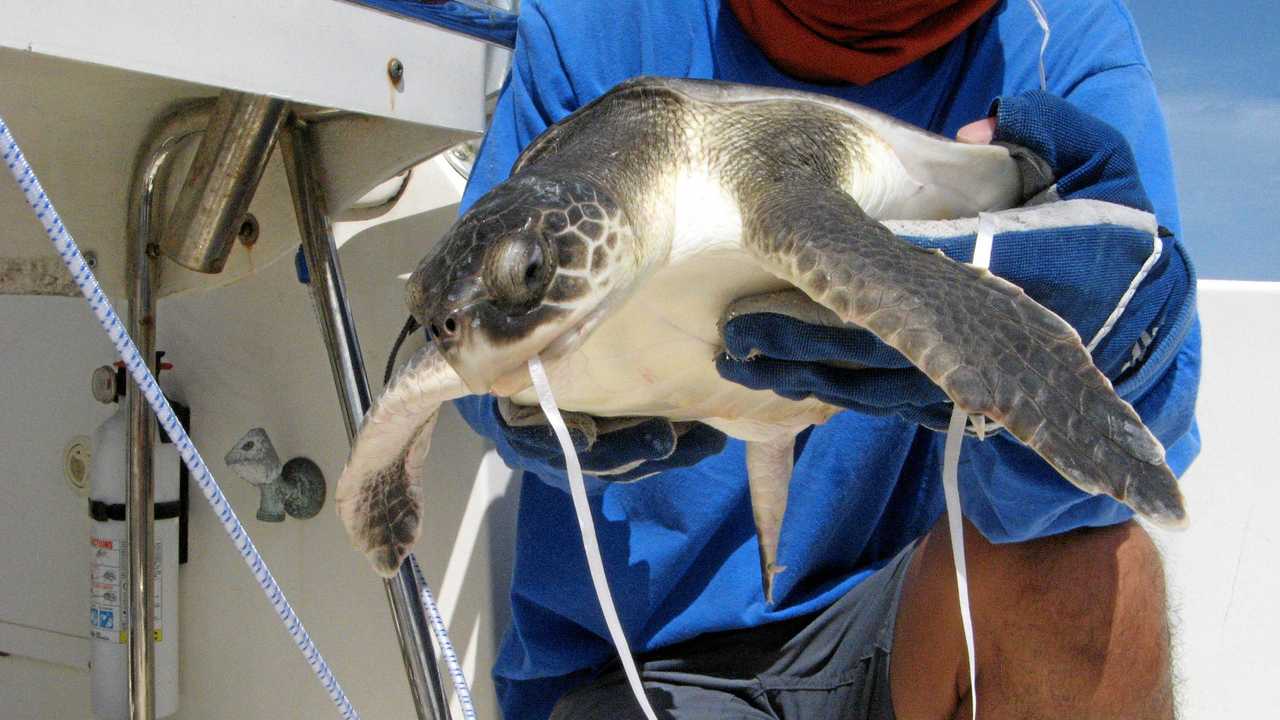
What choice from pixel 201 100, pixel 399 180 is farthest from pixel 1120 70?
pixel 201 100

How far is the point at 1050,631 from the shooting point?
1.22m

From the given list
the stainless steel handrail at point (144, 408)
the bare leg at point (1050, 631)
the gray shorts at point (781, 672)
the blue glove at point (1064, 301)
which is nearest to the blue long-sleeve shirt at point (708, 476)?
the gray shorts at point (781, 672)

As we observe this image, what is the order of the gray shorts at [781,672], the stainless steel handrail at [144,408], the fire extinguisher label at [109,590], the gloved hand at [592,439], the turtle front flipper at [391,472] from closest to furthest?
1. the turtle front flipper at [391,472]
2. the gloved hand at [592,439]
3. the gray shorts at [781,672]
4. the stainless steel handrail at [144,408]
5. the fire extinguisher label at [109,590]

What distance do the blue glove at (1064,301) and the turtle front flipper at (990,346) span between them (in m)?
0.10

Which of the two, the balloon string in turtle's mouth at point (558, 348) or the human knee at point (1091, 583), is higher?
the balloon string in turtle's mouth at point (558, 348)

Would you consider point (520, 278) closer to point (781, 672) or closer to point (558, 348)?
point (558, 348)

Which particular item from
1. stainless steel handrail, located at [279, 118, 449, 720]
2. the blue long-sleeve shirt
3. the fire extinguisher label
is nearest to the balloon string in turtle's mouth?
the blue long-sleeve shirt

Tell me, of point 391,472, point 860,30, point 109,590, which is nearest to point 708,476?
point 391,472

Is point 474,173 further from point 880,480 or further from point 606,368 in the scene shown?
point 880,480

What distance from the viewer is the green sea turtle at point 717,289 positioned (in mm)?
736

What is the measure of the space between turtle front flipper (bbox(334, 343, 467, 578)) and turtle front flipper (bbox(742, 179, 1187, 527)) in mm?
404

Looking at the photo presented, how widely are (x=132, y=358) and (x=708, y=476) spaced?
0.83 metres

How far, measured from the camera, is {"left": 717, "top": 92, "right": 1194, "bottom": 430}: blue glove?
0.92 metres

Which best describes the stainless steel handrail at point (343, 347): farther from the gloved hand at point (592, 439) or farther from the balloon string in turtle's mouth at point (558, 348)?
the balloon string in turtle's mouth at point (558, 348)
